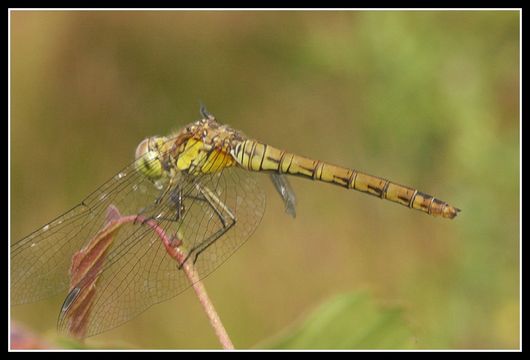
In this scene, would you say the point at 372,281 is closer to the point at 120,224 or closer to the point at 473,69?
the point at 473,69

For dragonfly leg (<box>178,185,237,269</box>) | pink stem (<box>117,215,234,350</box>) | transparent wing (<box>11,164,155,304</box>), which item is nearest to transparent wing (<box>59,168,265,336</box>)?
dragonfly leg (<box>178,185,237,269</box>)

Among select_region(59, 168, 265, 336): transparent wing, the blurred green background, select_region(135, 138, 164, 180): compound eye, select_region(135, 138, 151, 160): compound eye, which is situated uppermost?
the blurred green background

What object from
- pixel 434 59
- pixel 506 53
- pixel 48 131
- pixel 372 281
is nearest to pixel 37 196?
pixel 48 131

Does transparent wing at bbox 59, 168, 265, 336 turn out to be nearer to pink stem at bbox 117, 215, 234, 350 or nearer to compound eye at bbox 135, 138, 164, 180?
compound eye at bbox 135, 138, 164, 180

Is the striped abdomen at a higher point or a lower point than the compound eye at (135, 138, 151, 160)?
lower

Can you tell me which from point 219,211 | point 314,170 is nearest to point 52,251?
point 219,211

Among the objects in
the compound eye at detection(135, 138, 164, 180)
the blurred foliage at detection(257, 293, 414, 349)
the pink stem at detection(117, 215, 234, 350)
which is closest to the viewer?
the pink stem at detection(117, 215, 234, 350)
